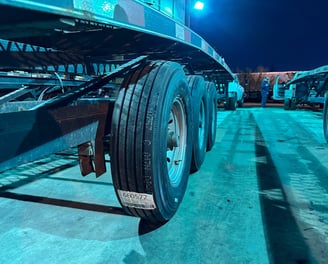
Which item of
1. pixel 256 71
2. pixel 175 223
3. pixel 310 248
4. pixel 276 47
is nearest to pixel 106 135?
pixel 175 223

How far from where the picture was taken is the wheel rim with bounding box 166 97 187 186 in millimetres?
2254

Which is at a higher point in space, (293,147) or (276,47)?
(276,47)

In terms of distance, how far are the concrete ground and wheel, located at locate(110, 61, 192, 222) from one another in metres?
0.25

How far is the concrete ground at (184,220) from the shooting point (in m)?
1.67

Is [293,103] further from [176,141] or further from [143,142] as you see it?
[143,142]

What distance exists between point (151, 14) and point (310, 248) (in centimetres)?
177

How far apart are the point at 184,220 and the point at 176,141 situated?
2.06 feet

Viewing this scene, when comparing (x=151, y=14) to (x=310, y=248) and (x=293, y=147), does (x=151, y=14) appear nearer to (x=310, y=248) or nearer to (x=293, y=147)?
(x=310, y=248)

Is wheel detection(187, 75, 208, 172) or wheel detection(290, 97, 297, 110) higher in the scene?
wheel detection(187, 75, 208, 172)

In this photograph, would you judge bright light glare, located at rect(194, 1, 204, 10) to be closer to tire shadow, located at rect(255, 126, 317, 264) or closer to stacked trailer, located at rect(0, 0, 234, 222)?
stacked trailer, located at rect(0, 0, 234, 222)

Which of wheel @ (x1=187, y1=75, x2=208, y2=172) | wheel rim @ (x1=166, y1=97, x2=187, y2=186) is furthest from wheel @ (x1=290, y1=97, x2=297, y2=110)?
wheel rim @ (x1=166, y1=97, x2=187, y2=186)

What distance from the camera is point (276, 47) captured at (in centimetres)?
3978

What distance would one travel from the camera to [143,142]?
1.67 metres

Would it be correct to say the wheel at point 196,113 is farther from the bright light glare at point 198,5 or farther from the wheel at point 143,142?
the bright light glare at point 198,5
